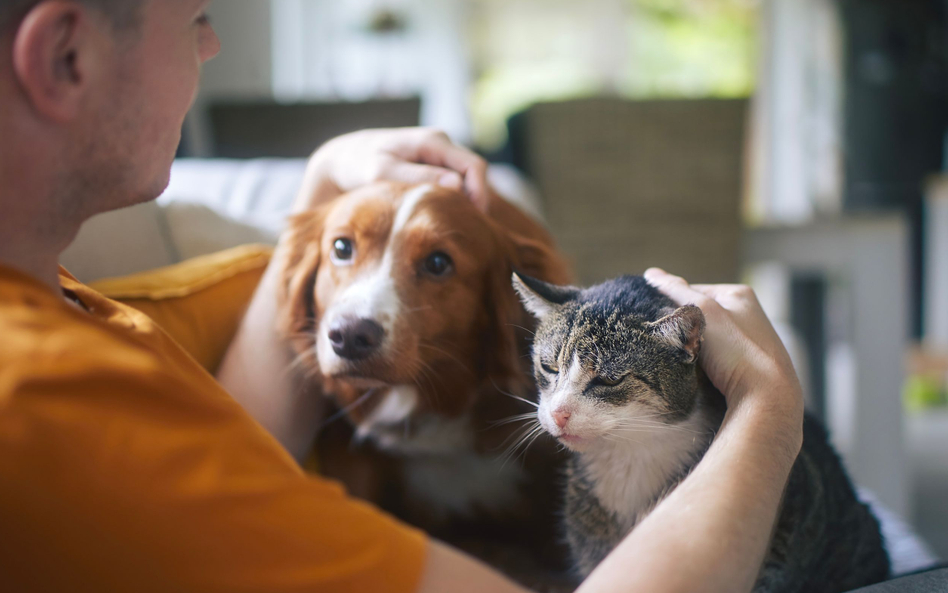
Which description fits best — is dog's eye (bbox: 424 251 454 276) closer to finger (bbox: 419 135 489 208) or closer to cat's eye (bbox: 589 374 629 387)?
finger (bbox: 419 135 489 208)

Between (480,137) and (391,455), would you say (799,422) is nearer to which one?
(391,455)

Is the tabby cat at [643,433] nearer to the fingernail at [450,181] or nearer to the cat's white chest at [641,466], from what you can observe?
the cat's white chest at [641,466]

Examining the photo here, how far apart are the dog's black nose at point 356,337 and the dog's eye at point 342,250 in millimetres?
159

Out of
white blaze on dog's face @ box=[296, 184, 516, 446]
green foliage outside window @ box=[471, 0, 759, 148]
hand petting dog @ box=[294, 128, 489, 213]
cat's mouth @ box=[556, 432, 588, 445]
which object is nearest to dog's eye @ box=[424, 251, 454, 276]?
white blaze on dog's face @ box=[296, 184, 516, 446]

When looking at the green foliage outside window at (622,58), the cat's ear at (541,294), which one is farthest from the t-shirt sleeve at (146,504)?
the green foliage outside window at (622,58)

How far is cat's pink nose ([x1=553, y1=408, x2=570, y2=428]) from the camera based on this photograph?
82 cm

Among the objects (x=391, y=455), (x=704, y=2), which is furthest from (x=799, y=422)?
(x=704, y=2)

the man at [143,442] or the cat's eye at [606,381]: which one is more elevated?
the man at [143,442]

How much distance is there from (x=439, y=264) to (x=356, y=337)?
18 centimetres

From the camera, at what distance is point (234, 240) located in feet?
5.02

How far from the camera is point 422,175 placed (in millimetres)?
1055

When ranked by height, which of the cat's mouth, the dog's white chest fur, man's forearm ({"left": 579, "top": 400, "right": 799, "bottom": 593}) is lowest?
the dog's white chest fur

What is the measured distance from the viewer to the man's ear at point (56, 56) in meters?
0.49

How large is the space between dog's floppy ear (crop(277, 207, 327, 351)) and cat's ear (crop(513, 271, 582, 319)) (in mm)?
350
